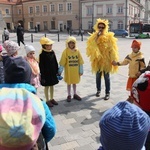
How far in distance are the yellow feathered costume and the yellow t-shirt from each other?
0.35 meters

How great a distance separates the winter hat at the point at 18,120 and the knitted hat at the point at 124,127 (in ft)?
1.37

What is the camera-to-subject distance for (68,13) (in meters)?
53.9

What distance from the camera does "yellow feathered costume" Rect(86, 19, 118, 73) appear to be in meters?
Answer: 5.32

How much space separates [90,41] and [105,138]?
166 inches

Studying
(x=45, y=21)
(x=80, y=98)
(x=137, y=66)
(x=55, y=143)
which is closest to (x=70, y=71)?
(x=80, y=98)

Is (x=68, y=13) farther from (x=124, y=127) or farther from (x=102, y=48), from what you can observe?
(x=124, y=127)

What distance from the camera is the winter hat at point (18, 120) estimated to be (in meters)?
1.31

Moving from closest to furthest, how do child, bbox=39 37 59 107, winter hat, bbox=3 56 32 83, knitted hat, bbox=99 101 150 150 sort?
knitted hat, bbox=99 101 150 150
winter hat, bbox=3 56 32 83
child, bbox=39 37 59 107

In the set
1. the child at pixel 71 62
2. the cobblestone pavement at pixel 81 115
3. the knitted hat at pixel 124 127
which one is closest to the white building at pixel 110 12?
the cobblestone pavement at pixel 81 115

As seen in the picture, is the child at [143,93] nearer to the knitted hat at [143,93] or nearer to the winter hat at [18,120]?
the knitted hat at [143,93]

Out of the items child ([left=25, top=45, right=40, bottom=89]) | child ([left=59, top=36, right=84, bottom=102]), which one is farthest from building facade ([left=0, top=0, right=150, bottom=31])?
child ([left=25, top=45, right=40, bottom=89])

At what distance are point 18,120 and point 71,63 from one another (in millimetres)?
4030

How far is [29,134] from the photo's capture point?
4.43 ft

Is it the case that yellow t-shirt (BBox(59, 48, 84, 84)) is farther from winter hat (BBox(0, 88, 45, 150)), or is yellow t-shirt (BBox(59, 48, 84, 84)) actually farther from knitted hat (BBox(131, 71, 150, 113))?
winter hat (BBox(0, 88, 45, 150))
